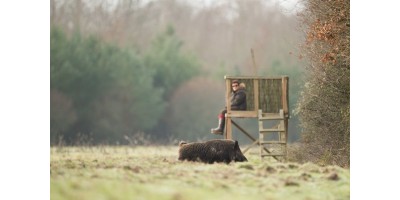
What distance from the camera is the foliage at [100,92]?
26.0 m

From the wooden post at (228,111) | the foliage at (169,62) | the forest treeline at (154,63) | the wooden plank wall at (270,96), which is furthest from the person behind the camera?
the foliage at (169,62)

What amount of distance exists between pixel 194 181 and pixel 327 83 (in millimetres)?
2936

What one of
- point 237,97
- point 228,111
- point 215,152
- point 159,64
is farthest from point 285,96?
point 159,64

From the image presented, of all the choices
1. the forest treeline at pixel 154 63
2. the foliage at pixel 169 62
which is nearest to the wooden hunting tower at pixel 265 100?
the forest treeline at pixel 154 63

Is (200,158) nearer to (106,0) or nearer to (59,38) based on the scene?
(106,0)

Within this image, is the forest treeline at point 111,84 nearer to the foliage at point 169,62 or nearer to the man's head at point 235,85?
the foliage at point 169,62

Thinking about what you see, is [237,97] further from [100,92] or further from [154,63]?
[154,63]

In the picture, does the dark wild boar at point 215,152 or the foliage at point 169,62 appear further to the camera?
the foliage at point 169,62

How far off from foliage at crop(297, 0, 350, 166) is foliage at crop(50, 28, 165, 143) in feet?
45.5

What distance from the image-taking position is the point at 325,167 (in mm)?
9883

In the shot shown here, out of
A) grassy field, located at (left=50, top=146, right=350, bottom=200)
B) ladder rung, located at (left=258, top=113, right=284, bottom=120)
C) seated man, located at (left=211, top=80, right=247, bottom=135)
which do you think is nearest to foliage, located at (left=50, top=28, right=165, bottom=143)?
seated man, located at (left=211, top=80, right=247, bottom=135)

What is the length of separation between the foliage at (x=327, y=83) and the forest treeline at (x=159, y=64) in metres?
13.9
